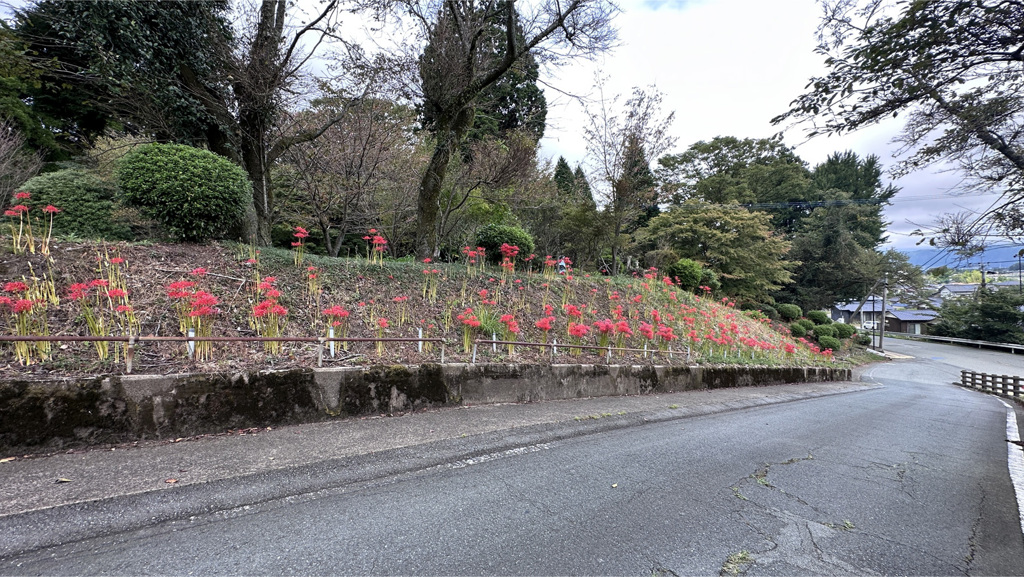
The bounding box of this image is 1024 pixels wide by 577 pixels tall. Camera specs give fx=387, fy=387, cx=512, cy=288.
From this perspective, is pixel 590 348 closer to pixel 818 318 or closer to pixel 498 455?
pixel 498 455

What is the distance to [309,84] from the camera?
673cm

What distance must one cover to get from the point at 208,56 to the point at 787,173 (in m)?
35.6

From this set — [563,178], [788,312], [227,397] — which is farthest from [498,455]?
[788,312]

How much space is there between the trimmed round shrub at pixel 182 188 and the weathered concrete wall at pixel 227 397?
2701 mm

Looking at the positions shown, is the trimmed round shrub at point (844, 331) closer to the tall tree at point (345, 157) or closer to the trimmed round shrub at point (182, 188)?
the tall tree at point (345, 157)

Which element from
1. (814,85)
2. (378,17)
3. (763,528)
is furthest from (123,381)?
(378,17)

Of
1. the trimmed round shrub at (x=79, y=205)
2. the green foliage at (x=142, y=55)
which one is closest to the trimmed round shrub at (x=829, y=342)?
the green foliage at (x=142, y=55)

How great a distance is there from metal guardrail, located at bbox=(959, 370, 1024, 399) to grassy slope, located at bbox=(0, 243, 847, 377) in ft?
40.2

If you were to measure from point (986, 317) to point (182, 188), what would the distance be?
43.3m

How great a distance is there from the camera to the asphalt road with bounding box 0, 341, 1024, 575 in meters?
1.66

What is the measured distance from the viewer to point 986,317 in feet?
88.5

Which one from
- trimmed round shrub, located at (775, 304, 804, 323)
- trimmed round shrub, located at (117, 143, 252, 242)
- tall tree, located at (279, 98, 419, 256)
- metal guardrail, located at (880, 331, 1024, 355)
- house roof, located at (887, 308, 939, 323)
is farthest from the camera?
house roof, located at (887, 308, 939, 323)

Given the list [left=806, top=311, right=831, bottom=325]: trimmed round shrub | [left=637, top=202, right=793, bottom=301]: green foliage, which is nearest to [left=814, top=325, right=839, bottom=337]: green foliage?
[left=806, top=311, right=831, bottom=325]: trimmed round shrub

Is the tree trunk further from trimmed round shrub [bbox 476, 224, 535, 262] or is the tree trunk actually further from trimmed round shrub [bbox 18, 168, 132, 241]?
trimmed round shrub [bbox 18, 168, 132, 241]
